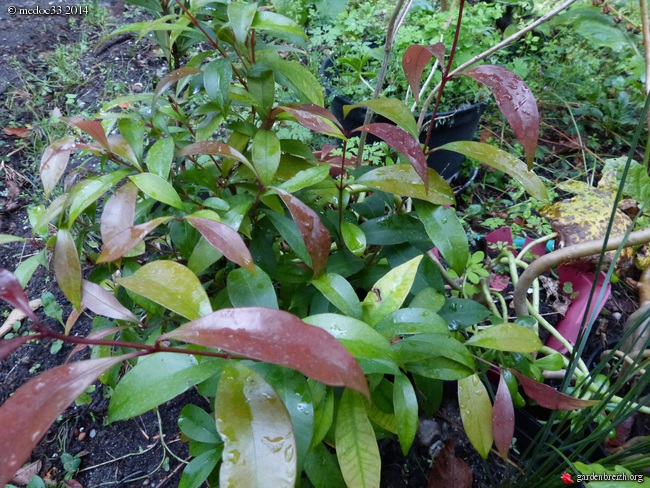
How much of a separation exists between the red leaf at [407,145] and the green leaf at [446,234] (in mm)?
104

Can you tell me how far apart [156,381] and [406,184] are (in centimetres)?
48

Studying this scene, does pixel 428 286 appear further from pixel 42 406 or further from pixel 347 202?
pixel 42 406

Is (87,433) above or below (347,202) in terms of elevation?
below

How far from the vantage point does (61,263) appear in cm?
64

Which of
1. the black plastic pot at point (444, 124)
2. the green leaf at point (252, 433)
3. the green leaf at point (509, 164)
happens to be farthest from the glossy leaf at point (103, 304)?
the black plastic pot at point (444, 124)

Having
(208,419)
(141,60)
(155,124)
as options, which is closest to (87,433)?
(208,419)

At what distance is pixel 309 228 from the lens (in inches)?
24.5

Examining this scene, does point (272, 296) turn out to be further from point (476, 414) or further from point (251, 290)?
point (476, 414)

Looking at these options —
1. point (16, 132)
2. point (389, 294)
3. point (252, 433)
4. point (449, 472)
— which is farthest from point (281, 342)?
point (16, 132)

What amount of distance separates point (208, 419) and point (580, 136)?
1.99 meters

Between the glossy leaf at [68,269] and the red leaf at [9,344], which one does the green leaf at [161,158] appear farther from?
the red leaf at [9,344]

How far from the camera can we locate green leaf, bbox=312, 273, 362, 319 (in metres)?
0.64

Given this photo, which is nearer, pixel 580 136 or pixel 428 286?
pixel 428 286

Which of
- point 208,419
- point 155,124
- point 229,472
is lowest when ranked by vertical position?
point 208,419
